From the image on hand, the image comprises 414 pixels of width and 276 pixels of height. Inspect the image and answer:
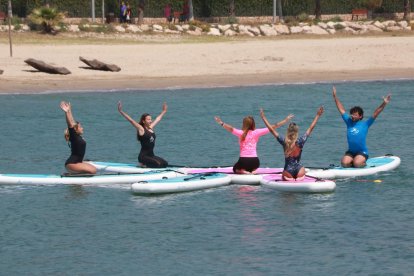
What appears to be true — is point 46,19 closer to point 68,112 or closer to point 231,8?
point 231,8

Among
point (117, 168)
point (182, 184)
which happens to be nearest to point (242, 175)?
point (182, 184)

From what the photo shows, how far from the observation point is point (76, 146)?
80.1 feet

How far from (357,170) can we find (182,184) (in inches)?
165

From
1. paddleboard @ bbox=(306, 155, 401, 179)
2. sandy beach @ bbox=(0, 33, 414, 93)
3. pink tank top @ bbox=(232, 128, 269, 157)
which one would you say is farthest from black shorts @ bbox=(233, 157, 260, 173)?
sandy beach @ bbox=(0, 33, 414, 93)

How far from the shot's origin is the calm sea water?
18.9 m

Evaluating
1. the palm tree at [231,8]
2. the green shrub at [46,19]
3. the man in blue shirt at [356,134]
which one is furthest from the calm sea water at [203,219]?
the palm tree at [231,8]

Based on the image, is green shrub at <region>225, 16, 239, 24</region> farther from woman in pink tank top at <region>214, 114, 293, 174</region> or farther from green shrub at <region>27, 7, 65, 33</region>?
woman in pink tank top at <region>214, 114, 293, 174</region>

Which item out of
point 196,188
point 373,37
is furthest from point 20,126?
point 373,37

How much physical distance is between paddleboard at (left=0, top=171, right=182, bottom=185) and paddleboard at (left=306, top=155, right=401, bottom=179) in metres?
3.17

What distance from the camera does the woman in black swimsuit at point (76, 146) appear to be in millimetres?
23969

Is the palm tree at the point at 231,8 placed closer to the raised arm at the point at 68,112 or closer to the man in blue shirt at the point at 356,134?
the man in blue shirt at the point at 356,134

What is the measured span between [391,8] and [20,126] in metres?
43.2

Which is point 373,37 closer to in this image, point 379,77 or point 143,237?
point 379,77

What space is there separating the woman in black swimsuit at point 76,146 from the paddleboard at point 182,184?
156 cm
